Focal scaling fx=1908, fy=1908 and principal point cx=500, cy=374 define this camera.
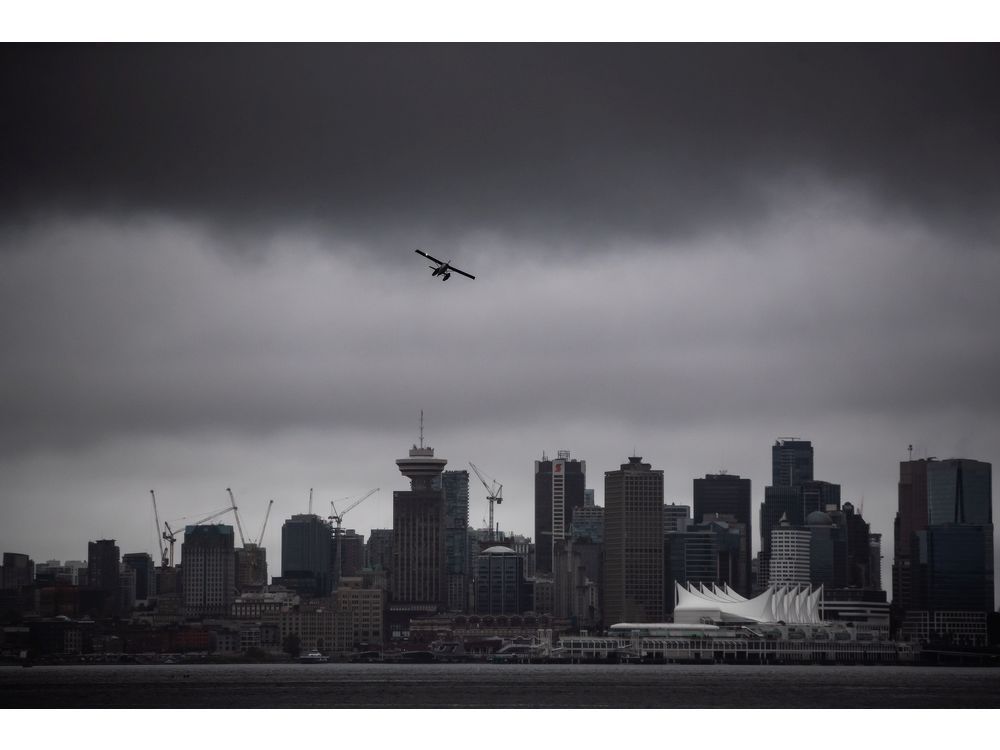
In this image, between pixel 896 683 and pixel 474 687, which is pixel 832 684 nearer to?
pixel 896 683

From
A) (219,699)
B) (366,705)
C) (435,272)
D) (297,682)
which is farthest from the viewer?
(297,682)

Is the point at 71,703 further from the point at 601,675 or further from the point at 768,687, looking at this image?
the point at 601,675

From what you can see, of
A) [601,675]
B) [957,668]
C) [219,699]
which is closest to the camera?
[219,699]

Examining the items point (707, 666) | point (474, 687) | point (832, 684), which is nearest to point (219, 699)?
point (474, 687)

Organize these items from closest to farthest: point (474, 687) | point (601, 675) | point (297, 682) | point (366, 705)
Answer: point (366, 705) < point (474, 687) < point (297, 682) < point (601, 675)

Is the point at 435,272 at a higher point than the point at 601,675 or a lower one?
higher
